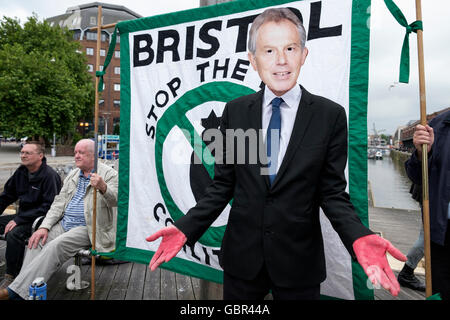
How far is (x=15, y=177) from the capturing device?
128 inches

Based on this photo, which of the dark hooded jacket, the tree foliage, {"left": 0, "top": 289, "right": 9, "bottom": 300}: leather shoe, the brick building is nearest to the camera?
{"left": 0, "top": 289, "right": 9, "bottom": 300}: leather shoe

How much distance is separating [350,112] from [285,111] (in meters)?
0.63

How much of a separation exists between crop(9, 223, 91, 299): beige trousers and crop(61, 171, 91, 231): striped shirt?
111mm

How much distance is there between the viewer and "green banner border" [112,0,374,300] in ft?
6.26

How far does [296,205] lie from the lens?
1.39 meters

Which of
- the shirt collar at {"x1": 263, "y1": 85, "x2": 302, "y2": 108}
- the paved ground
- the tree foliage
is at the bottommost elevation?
the paved ground

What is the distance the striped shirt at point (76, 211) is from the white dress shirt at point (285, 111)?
7.47ft

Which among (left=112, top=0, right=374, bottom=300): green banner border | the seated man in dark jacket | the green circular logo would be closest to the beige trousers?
the seated man in dark jacket

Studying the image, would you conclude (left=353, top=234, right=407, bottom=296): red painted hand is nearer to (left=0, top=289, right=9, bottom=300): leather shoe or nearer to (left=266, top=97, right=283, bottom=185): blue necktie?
(left=266, top=97, right=283, bottom=185): blue necktie
